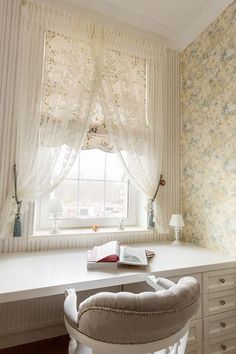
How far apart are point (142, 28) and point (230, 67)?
0.94m

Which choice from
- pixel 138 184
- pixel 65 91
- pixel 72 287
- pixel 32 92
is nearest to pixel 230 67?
pixel 138 184

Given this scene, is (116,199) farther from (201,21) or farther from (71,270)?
(201,21)

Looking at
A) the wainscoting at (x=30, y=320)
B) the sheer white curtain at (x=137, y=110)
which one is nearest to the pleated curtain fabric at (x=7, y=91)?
the wainscoting at (x=30, y=320)

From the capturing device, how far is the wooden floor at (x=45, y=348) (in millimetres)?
1690

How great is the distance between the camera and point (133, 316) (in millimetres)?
822

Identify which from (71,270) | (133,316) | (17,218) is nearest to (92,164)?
(17,218)

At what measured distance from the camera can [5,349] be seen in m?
1.67

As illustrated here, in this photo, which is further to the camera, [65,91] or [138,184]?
[138,184]

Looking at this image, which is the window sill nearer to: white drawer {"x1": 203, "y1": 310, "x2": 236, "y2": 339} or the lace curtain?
the lace curtain

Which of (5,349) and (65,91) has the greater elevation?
(65,91)

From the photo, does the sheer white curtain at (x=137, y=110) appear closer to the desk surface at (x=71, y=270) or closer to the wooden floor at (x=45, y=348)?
the desk surface at (x=71, y=270)

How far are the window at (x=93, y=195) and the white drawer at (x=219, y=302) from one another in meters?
0.99

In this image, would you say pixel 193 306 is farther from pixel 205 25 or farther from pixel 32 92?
pixel 205 25

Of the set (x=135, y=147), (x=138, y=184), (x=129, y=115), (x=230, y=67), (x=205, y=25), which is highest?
(x=205, y=25)
